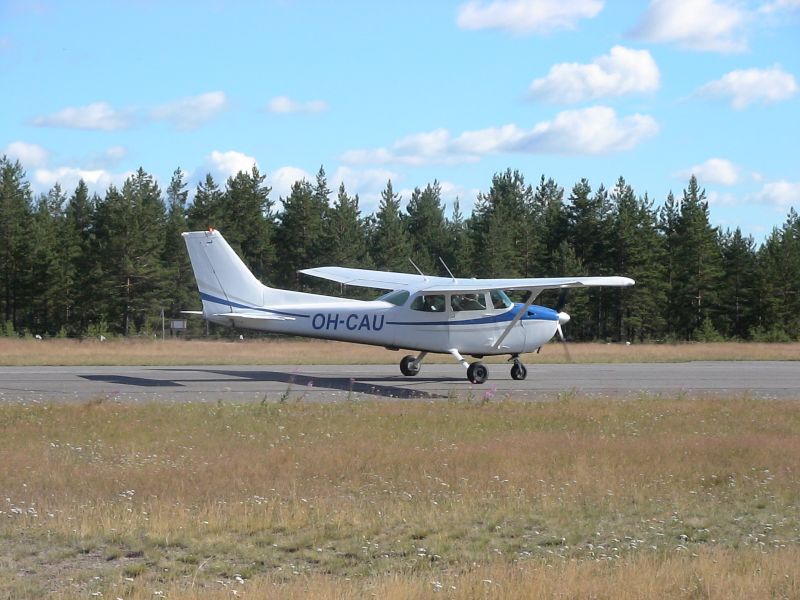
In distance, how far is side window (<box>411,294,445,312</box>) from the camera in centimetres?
2472

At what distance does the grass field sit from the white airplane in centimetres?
710

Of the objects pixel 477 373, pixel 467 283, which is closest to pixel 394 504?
pixel 477 373

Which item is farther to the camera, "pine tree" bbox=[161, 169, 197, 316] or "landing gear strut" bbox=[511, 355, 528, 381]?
"pine tree" bbox=[161, 169, 197, 316]

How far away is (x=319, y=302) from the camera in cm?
2484

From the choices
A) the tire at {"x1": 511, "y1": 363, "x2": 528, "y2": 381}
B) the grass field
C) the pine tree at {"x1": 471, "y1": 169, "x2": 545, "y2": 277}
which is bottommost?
the grass field

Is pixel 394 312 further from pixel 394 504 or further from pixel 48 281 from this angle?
pixel 48 281

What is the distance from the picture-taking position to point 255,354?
37500 millimetres

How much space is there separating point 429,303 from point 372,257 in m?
48.2

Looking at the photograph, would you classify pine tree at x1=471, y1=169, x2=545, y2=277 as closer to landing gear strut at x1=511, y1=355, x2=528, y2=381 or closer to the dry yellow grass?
the dry yellow grass

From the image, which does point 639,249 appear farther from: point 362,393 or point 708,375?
point 362,393

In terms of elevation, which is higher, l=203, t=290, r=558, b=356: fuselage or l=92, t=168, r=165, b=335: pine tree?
l=92, t=168, r=165, b=335: pine tree

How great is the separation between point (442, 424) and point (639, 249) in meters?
56.7

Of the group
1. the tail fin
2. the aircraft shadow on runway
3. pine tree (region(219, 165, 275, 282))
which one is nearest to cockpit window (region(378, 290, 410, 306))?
the aircraft shadow on runway

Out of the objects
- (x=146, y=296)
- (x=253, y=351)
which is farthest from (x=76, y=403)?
(x=146, y=296)
